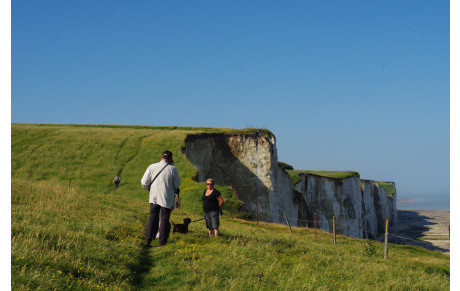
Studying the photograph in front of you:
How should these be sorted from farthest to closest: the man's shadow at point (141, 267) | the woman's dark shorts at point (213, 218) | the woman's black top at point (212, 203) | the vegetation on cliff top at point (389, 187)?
the vegetation on cliff top at point (389, 187)
the woman's black top at point (212, 203)
the woman's dark shorts at point (213, 218)
the man's shadow at point (141, 267)

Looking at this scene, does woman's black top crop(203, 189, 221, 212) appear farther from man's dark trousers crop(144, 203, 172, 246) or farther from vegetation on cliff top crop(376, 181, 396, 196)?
vegetation on cliff top crop(376, 181, 396, 196)

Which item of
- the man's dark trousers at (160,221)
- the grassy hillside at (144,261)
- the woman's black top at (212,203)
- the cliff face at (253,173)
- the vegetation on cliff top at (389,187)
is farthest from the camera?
the vegetation on cliff top at (389,187)

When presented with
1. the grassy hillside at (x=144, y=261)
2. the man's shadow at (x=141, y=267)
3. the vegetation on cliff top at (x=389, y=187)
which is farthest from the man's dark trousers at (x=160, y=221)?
the vegetation on cliff top at (x=389, y=187)

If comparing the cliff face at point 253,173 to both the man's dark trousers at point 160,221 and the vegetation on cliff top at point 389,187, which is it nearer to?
the man's dark trousers at point 160,221

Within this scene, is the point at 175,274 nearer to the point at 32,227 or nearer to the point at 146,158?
the point at 32,227

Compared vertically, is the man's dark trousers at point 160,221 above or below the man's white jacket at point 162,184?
below

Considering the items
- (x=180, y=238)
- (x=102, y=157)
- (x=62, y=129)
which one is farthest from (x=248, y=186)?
(x=180, y=238)

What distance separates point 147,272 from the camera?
10734 mm

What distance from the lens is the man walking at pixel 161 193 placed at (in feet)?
42.9

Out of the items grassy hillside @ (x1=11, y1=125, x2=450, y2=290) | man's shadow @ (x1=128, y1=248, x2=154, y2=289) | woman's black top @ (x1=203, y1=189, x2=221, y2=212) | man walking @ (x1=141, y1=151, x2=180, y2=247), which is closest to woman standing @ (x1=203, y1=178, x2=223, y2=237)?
woman's black top @ (x1=203, y1=189, x2=221, y2=212)

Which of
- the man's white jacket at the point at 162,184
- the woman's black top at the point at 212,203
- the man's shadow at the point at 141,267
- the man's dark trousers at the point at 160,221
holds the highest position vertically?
the man's white jacket at the point at 162,184

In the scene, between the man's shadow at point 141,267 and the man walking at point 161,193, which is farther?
the man walking at point 161,193

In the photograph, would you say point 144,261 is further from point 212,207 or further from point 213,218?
point 212,207
